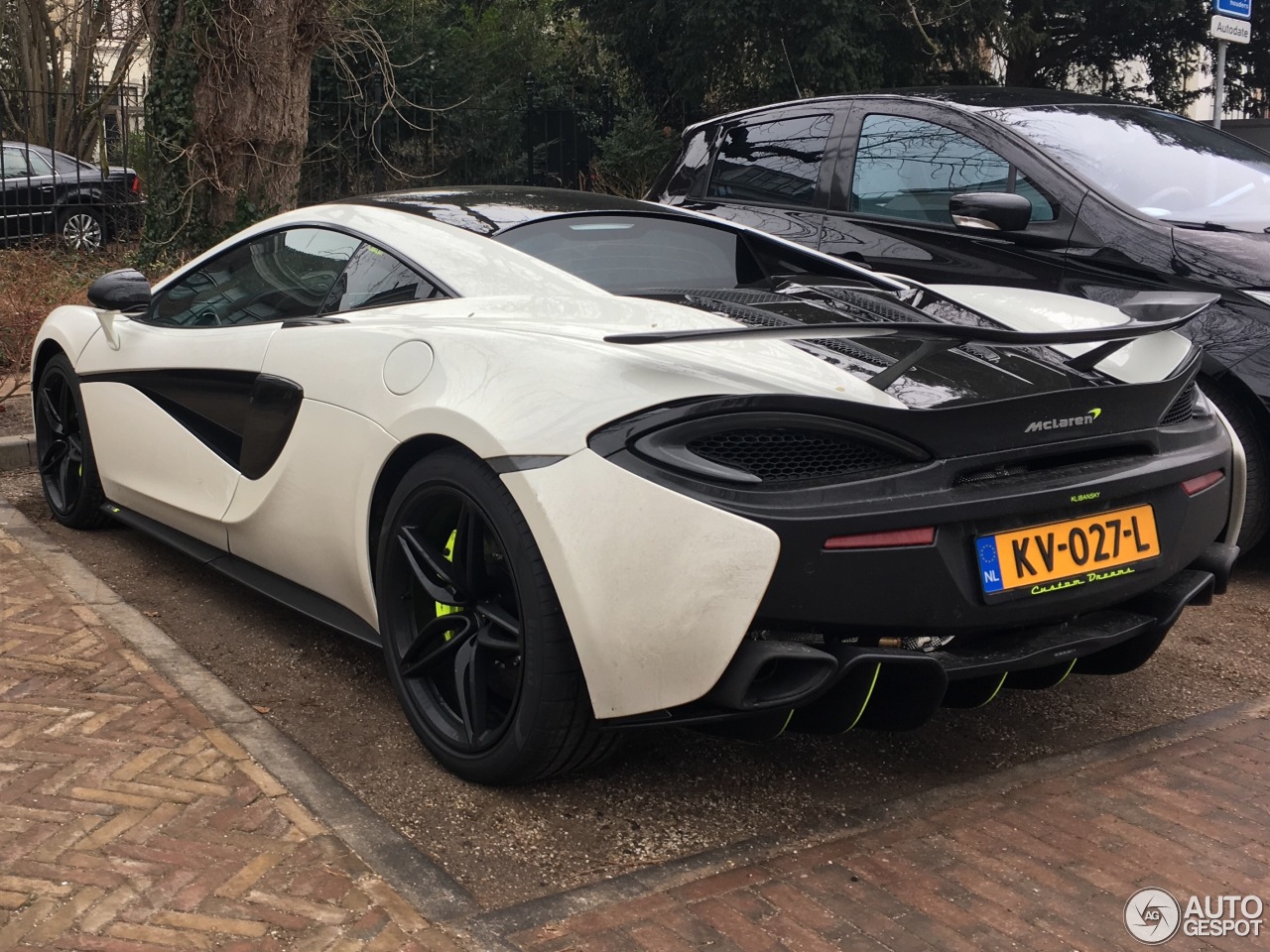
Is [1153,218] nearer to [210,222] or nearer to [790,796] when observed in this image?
[790,796]

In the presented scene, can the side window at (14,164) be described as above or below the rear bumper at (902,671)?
above

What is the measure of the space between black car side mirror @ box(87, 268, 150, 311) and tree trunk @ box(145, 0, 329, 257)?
20.5 ft

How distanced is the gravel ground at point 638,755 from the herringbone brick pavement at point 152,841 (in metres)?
0.23

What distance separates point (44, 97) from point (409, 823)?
18.6 meters

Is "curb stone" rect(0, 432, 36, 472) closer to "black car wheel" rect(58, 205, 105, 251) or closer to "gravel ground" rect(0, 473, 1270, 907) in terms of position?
"gravel ground" rect(0, 473, 1270, 907)

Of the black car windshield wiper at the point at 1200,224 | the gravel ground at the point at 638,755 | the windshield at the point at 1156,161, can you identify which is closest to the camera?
the gravel ground at the point at 638,755

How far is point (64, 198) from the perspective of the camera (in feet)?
45.0

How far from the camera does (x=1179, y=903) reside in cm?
254

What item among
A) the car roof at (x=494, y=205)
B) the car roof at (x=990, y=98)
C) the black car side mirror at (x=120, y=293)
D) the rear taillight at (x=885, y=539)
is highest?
the car roof at (x=990, y=98)

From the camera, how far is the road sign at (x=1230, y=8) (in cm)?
842

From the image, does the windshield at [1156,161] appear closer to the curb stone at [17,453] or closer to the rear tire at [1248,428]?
the rear tire at [1248,428]

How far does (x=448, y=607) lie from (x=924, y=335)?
1213 mm

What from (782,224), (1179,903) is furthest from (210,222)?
(1179,903)

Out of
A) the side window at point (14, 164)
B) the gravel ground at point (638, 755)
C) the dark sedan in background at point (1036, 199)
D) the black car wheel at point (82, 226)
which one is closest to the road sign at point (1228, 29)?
the dark sedan in background at point (1036, 199)
